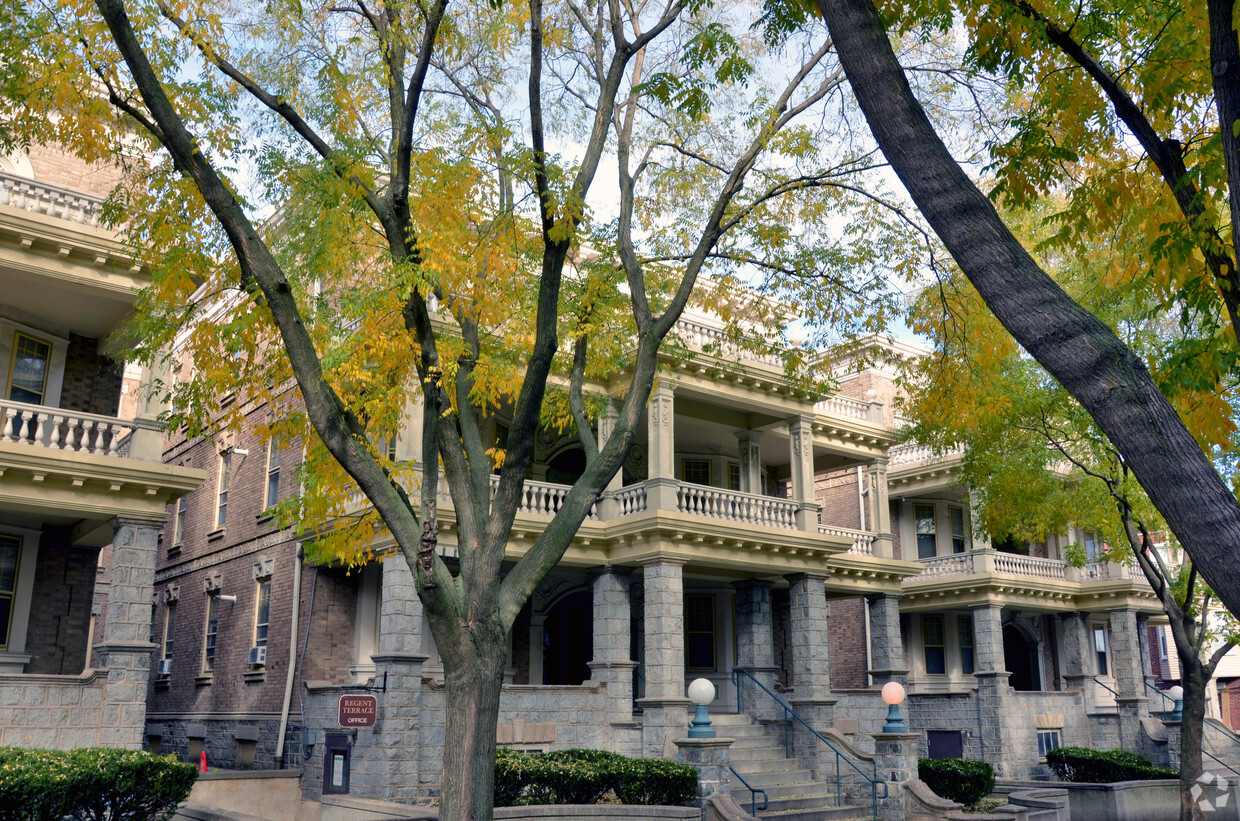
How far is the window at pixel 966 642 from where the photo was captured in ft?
107

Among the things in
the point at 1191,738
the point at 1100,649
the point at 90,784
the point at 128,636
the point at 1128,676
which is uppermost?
the point at 1100,649

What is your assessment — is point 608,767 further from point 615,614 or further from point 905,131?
point 905,131

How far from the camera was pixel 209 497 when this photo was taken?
1041 inches

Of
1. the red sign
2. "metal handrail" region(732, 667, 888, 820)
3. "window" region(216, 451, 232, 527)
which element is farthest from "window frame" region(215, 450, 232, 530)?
"metal handrail" region(732, 667, 888, 820)

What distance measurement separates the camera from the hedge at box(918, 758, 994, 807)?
2083 cm

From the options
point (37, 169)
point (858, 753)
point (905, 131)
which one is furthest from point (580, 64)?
point (858, 753)

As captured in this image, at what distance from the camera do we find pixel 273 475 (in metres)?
23.3

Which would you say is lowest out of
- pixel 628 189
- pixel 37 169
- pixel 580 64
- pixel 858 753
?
pixel 858 753

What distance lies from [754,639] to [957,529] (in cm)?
1165

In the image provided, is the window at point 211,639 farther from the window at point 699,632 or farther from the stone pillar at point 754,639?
the stone pillar at point 754,639

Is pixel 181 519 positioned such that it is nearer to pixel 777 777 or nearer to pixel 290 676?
pixel 290 676

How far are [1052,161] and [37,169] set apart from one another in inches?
722

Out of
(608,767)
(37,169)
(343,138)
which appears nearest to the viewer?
(343,138)

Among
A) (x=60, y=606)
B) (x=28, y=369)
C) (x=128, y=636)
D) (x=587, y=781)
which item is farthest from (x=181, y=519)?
(x=587, y=781)
